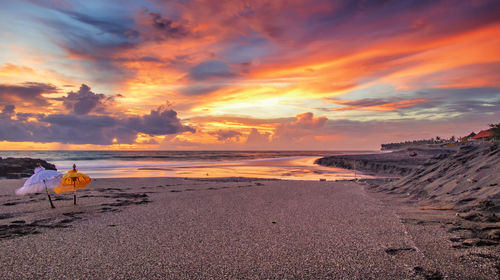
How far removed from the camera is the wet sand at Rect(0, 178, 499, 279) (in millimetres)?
5867

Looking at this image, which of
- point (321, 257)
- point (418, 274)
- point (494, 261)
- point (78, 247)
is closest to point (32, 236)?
point (78, 247)

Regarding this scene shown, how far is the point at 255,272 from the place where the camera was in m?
5.84

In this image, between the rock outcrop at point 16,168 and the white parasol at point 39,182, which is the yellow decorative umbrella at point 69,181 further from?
the rock outcrop at point 16,168

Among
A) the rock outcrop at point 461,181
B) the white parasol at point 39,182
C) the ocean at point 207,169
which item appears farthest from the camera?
the ocean at point 207,169

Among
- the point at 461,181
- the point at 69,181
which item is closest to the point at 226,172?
the point at 69,181

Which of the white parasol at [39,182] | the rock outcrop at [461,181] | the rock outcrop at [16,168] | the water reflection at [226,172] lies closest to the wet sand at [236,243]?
the white parasol at [39,182]

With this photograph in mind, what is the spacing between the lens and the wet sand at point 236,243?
587cm

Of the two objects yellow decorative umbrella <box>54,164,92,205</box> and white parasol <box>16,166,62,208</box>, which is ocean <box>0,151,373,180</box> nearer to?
yellow decorative umbrella <box>54,164,92,205</box>

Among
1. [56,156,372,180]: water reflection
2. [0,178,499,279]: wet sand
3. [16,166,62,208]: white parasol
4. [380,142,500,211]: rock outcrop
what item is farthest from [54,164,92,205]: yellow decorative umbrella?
[56,156,372,180]: water reflection

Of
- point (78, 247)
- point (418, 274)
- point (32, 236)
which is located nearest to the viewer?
point (418, 274)

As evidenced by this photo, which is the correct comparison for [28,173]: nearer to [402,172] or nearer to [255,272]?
[255,272]

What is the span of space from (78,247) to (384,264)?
7.28 metres

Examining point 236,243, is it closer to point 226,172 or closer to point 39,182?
point 39,182

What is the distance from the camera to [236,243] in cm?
764
